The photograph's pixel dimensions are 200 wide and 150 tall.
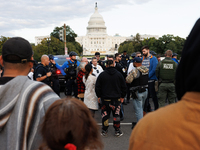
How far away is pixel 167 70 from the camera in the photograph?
6.69 metres

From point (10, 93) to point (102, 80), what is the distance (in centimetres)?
412

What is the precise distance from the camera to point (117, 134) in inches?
230

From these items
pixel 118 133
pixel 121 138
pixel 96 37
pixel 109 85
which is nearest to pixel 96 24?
pixel 96 37

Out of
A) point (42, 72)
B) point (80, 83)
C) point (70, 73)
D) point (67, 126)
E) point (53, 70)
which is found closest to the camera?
point (67, 126)

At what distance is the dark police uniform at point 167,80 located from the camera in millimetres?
6625

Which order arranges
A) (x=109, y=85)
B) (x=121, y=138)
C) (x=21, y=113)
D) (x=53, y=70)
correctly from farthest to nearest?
(x=53, y=70), (x=109, y=85), (x=121, y=138), (x=21, y=113)

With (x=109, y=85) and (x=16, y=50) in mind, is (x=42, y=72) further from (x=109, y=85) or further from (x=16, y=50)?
(x=16, y=50)

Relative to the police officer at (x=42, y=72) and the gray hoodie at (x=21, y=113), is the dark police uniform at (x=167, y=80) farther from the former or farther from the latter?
the gray hoodie at (x=21, y=113)

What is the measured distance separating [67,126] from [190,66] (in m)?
0.87

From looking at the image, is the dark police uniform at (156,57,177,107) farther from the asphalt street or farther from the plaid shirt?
the plaid shirt

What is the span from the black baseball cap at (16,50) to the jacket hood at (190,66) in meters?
1.37

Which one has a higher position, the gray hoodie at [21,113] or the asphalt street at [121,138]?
the gray hoodie at [21,113]

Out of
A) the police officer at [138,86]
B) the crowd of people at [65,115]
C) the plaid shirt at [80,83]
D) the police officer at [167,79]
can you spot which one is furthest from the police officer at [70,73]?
the crowd of people at [65,115]

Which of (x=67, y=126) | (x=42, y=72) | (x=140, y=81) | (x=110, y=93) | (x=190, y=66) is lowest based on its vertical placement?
(x=110, y=93)
